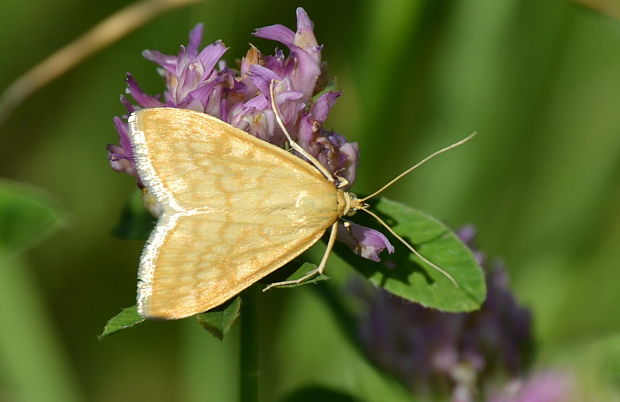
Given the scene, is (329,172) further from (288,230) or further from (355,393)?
(355,393)

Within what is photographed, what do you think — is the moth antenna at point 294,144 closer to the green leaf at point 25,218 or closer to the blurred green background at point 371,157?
the green leaf at point 25,218

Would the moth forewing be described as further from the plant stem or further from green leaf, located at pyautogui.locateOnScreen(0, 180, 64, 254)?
green leaf, located at pyautogui.locateOnScreen(0, 180, 64, 254)

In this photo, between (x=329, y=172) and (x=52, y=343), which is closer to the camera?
(x=329, y=172)

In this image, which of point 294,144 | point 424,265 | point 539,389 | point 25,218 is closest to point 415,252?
point 424,265

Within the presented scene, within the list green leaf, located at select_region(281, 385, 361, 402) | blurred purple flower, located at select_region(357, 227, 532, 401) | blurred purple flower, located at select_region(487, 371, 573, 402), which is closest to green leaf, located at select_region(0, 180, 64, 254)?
green leaf, located at select_region(281, 385, 361, 402)

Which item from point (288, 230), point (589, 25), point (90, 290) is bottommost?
point (90, 290)

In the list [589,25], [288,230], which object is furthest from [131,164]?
[589,25]
